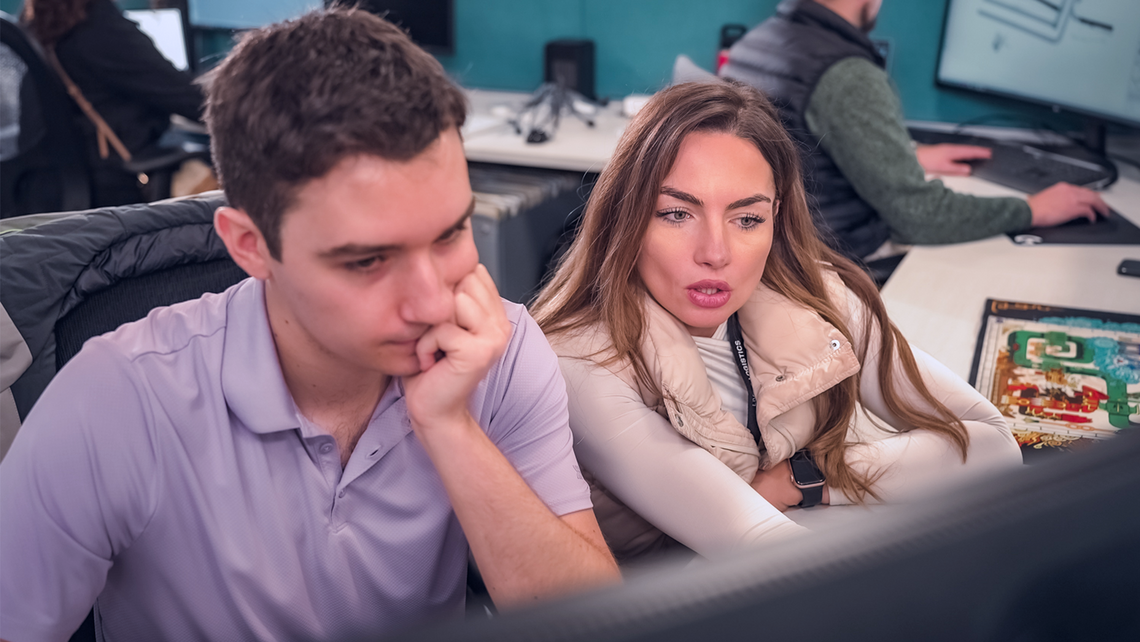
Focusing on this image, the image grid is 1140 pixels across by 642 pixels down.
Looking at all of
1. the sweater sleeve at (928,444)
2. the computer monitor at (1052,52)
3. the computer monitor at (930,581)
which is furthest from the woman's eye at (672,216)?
the computer monitor at (1052,52)

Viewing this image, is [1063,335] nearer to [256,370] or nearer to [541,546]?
[541,546]

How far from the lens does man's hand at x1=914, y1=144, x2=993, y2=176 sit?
210 cm

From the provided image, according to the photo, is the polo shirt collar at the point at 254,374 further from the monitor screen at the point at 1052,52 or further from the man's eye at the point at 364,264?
the monitor screen at the point at 1052,52

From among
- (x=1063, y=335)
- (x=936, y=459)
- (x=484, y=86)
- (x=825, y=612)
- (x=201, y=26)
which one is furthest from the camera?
(x=201, y=26)

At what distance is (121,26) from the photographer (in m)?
2.40

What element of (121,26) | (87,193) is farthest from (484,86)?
(87,193)

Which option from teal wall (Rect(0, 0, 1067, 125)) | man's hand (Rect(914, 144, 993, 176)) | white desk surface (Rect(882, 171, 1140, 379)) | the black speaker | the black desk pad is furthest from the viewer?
the black speaker

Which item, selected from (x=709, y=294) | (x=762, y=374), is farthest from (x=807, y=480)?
(x=709, y=294)

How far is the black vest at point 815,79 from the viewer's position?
1729 millimetres

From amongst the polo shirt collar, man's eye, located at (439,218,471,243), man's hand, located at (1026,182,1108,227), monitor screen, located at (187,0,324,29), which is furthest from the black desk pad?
monitor screen, located at (187,0,324,29)

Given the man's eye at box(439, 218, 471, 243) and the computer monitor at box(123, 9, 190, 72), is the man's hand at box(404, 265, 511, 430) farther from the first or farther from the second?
the computer monitor at box(123, 9, 190, 72)

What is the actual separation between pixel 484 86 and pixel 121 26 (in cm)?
122

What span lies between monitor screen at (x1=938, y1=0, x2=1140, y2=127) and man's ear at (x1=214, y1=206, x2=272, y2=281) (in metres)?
1.99

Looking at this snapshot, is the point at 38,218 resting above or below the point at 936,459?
above
